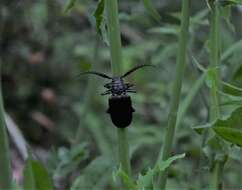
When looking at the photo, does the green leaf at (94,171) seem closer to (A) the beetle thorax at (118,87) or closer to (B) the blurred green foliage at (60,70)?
(A) the beetle thorax at (118,87)

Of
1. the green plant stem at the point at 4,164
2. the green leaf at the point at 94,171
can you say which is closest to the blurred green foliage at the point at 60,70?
the green leaf at the point at 94,171

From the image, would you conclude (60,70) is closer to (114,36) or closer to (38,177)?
(38,177)

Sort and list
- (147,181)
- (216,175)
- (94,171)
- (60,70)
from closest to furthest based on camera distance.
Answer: (147,181) < (216,175) < (94,171) < (60,70)

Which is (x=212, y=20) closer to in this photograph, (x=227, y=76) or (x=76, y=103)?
(x=227, y=76)

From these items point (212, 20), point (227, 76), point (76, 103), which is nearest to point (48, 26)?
point (76, 103)

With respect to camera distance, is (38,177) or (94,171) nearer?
(38,177)

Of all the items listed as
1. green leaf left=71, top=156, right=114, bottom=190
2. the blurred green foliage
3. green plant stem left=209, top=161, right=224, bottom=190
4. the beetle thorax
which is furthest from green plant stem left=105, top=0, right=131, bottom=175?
the blurred green foliage

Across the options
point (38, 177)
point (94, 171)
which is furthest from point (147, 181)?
point (94, 171)
